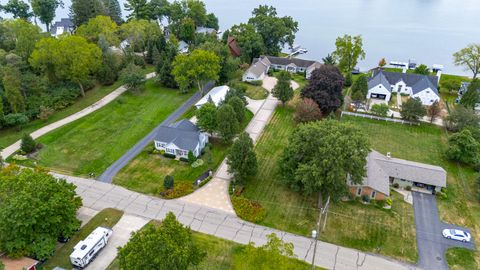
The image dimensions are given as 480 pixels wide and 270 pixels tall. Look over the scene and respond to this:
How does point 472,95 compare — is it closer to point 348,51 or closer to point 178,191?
point 348,51

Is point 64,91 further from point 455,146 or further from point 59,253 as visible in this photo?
point 455,146

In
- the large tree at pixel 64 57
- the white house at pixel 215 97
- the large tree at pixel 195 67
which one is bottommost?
the white house at pixel 215 97

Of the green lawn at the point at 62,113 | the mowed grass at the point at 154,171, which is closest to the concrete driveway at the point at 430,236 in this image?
the mowed grass at the point at 154,171

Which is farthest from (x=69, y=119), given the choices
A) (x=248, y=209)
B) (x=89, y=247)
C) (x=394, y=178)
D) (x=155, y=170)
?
(x=394, y=178)

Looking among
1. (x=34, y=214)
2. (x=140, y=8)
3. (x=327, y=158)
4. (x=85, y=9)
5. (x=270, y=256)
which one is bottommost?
(x=270, y=256)

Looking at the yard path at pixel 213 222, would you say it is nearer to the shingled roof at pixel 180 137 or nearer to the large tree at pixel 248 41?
the shingled roof at pixel 180 137

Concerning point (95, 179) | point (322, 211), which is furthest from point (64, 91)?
point (322, 211)
